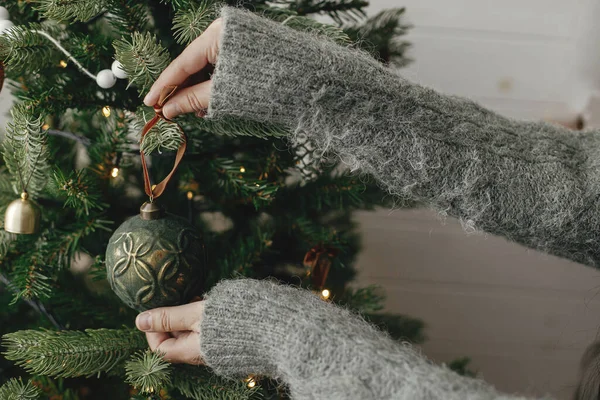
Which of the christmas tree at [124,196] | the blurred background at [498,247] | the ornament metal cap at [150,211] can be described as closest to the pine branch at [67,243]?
the christmas tree at [124,196]

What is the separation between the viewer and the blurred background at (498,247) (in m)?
1.07

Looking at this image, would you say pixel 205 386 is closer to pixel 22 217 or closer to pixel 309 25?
pixel 22 217

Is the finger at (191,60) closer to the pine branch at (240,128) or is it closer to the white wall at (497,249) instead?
the pine branch at (240,128)

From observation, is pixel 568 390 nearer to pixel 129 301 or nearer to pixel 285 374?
pixel 285 374

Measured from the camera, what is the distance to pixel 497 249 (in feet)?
3.83

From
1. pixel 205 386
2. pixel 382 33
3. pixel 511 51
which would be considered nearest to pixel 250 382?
pixel 205 386

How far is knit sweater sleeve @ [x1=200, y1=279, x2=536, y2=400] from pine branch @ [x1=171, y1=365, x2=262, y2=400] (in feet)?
0.06

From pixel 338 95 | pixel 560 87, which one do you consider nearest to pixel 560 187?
pixel 338 95

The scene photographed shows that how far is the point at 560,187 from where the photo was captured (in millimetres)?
555

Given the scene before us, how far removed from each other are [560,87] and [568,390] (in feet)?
2.58

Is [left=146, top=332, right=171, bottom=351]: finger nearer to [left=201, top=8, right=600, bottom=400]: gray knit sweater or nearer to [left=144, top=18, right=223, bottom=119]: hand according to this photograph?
[left=201, top=8, right=600, bottom=400]: gray knit sweater

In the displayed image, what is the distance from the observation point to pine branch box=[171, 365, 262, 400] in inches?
20.3

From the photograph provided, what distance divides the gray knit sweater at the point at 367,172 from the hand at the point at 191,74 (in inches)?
1.1

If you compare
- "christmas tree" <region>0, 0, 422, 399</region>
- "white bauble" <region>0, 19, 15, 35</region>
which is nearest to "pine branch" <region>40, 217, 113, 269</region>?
"christmas tree" <region>0, 0, 422, 399</region>
